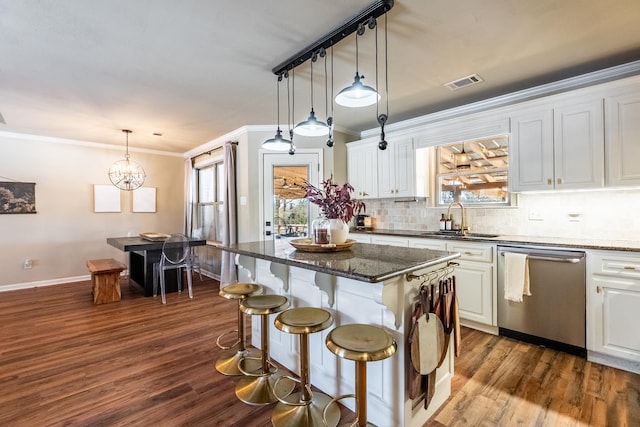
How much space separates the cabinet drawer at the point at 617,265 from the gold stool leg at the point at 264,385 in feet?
8.50

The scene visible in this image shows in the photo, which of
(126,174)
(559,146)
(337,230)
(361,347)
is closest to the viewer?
(361,347)

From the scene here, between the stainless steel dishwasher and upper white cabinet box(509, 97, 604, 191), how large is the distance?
0.71 metres

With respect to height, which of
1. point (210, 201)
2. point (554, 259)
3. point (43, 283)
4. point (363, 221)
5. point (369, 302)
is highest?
point (210, 201)

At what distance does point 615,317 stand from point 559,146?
59.8 inches

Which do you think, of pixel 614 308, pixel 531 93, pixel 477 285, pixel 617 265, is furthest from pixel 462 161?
pixel 614 308

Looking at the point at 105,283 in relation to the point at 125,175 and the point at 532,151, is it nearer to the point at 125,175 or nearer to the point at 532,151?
the point at 125,175

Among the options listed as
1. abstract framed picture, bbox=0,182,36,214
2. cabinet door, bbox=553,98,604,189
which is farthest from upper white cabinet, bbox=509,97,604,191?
abstract framed picture, bbox=0,182,36,214

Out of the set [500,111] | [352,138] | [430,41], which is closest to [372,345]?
[430,41]

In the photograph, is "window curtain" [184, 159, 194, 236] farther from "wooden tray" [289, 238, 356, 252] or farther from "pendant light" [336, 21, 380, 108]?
"pendant light" [336, 21, 380, 108]

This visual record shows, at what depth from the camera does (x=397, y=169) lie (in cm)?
409

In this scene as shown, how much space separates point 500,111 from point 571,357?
94.4 inches

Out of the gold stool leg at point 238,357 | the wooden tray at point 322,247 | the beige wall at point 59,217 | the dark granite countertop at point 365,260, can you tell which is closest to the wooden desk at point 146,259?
the beige wall at point 59,217

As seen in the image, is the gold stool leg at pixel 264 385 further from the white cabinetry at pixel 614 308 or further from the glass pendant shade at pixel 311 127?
the white cabinetry at pixel 614 308

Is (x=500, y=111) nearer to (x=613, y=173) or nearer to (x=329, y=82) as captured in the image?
(x=613, y=173)
